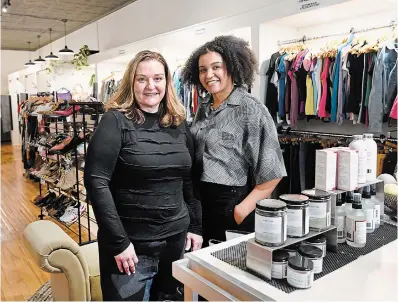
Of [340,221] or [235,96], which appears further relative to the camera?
[235,96]

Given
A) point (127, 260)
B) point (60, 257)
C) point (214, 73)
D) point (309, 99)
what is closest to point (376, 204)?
point (214, 73)

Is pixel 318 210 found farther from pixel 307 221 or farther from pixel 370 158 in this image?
pixel 370 158

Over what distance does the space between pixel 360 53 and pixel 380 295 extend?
267 cm

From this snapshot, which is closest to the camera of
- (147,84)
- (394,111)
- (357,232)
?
(357,232)

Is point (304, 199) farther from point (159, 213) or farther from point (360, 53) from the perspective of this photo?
point (360, 53)

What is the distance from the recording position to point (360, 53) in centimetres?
330

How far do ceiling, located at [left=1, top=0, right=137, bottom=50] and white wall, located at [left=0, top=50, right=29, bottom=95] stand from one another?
2673 millimetres

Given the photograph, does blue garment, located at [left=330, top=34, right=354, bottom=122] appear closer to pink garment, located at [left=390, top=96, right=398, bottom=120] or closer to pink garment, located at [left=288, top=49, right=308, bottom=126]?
pink garment, located at [left=288, top=49, right=308, bottom=126]

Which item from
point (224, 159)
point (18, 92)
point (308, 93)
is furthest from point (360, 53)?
point (18, 92)

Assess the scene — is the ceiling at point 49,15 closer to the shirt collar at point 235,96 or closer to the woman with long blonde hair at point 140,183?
the shirt collar at point 235,96

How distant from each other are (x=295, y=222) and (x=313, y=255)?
11cm

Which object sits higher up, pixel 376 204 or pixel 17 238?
pixel 376 204

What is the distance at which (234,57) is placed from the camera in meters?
1.91

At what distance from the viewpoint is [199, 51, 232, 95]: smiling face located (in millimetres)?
1869
